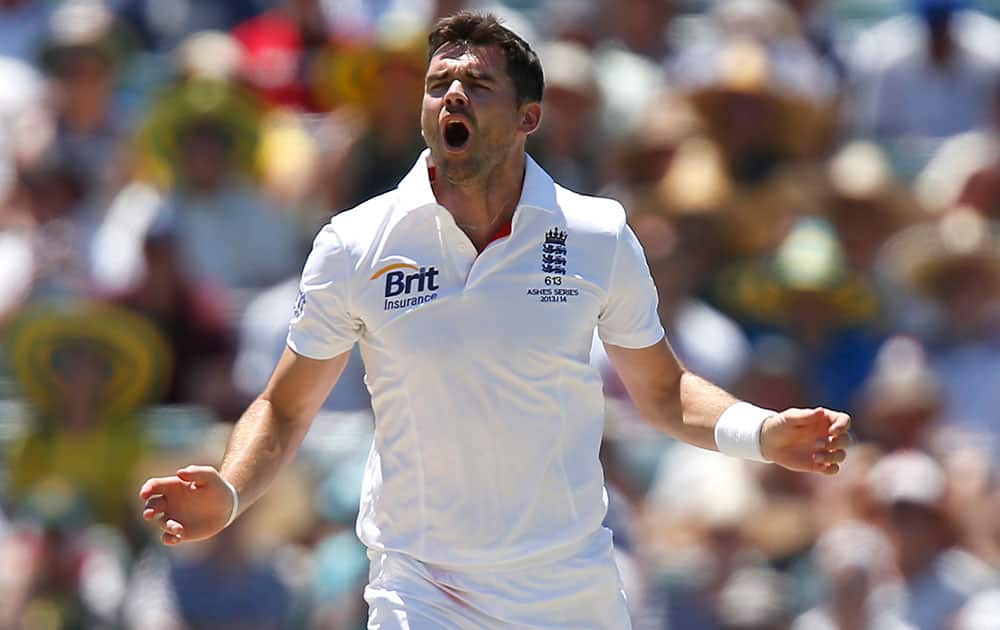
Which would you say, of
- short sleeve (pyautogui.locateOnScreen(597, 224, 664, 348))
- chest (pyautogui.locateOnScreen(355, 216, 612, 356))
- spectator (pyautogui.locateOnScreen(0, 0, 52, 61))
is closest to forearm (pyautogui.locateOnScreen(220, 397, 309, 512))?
chest (pyautogui.locateOnScreen(355, 216, 612, 356))

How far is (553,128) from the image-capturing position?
348 inches

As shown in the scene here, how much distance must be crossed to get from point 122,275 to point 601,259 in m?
4.61

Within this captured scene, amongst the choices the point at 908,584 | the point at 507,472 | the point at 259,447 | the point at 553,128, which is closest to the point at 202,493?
the point at 259,447

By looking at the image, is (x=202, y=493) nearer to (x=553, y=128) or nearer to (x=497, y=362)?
(x=497, y=362)

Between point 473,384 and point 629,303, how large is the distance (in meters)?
0.45

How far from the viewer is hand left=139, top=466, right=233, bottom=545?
13.5 feet

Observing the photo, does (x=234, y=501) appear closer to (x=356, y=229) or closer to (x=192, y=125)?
(x=356, y=229)

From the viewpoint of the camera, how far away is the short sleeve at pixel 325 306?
4281 mm

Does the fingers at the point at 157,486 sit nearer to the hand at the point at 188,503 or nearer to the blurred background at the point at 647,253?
the hand at the point at 188,503

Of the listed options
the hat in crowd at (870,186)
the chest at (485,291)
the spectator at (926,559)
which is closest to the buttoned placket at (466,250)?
the chest at (485,291)

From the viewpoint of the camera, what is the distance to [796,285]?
852 cm

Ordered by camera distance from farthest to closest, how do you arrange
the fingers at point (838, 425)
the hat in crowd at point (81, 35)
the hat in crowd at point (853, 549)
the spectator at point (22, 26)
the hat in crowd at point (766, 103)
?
the spectator at point (22, 26) < the hat in crowd at point (81, 35) < the hat in crowd at point (766, 103) < the hat in crowd at point (853, 549) < the fingers at point (838, 425)

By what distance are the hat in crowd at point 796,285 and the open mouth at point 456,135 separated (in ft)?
14.6

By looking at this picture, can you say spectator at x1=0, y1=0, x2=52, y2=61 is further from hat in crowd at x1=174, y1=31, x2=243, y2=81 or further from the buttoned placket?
Result: the buttoned placket
